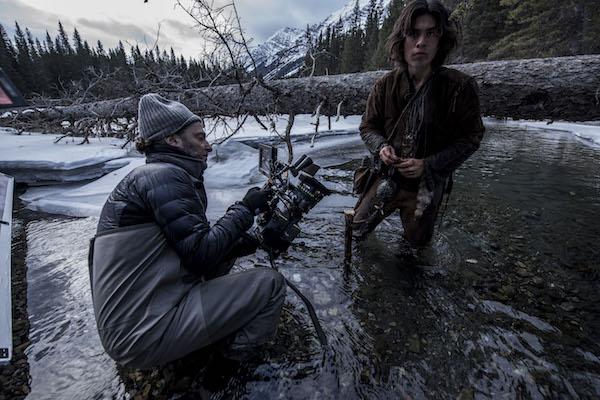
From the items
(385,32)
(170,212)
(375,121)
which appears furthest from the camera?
(385,32)

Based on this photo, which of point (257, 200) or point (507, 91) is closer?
point (257, 200)

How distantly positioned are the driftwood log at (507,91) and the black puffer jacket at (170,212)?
4.51 metres

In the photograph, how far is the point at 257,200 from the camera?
209 cm

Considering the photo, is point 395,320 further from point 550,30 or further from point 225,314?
point 550,30

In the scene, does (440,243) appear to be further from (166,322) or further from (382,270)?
(166,322)

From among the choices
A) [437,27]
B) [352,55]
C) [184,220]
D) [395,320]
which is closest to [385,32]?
[352,55]

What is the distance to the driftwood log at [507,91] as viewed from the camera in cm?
400

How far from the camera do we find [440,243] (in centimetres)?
394

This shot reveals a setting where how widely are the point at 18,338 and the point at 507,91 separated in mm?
6374

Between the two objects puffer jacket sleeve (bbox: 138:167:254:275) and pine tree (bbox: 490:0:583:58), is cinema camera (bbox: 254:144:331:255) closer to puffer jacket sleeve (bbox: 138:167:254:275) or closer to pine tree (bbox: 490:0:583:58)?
puffer jacket sleeve (bbox: 138:167:254:275)

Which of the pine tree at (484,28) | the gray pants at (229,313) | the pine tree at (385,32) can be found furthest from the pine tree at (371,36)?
the gray pants at (229,313)

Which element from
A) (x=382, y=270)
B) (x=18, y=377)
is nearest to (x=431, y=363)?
(x=382, y=270)

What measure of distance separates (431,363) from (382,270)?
125 centimetres

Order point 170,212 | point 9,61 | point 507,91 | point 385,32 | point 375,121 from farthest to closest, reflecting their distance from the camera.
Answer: point 9,61
point 385,32
point 507,91
point 375,121
point 170,212
